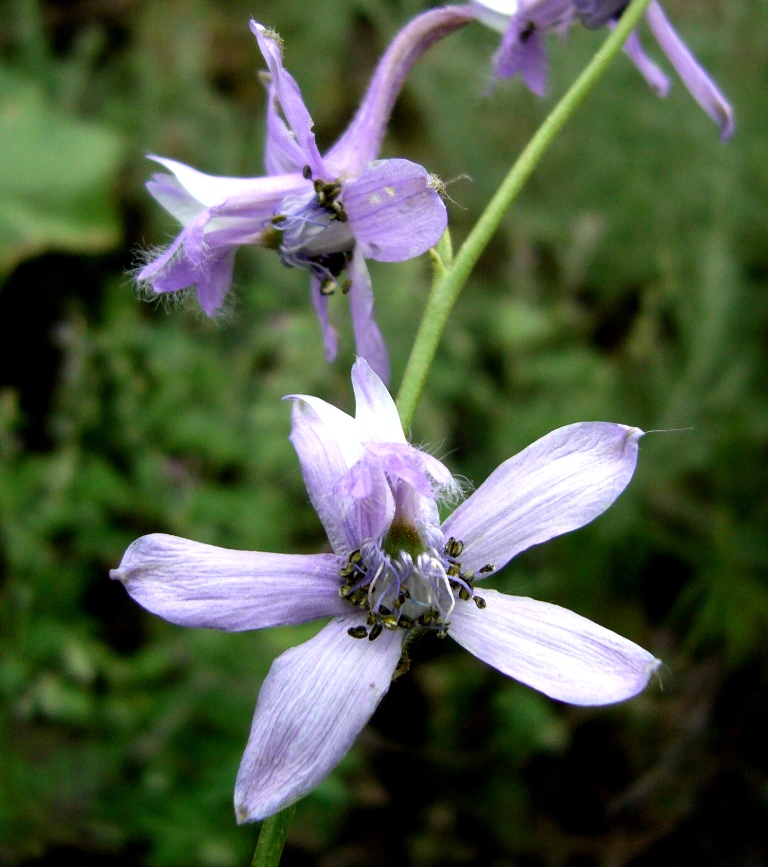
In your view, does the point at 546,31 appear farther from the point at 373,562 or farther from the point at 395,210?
the point at 373,562

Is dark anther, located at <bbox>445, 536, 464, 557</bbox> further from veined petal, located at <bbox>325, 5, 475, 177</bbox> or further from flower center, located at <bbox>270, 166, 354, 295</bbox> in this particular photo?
veined petal, located at <bbox>325, 5, 475, 177</bbox>

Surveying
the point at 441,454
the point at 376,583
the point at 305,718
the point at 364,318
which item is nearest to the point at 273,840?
the point at 305,718

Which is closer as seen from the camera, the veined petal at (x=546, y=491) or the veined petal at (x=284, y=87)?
the veined petal at (x=546, y=491)

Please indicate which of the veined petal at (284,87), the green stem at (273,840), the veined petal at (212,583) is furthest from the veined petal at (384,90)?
the green stem at (273,840)

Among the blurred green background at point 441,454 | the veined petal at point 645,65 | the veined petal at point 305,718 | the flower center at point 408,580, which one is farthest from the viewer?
the blurred green background at point 441,454

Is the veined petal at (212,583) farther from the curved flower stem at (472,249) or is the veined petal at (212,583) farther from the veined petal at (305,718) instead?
the curved flower stem at (472,249)

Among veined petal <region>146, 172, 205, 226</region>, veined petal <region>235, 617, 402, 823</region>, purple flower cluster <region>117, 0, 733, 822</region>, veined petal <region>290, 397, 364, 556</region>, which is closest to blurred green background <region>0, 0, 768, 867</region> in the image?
veined petal <region>146, 172, 205, 226</region>

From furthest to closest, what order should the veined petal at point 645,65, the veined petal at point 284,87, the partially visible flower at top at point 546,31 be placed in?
the veined petal at point 645,65, the partially visible flower at top at point 546,31, the veined petal at point 284,87

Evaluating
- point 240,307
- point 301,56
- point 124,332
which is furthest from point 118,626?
point 301,56

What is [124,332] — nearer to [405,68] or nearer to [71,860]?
[71,860]
